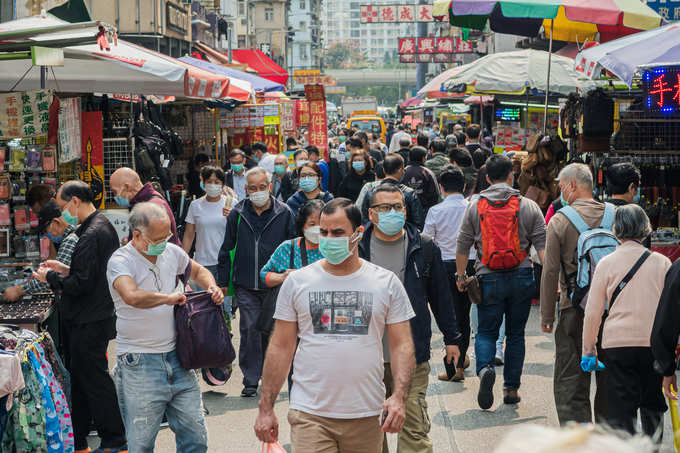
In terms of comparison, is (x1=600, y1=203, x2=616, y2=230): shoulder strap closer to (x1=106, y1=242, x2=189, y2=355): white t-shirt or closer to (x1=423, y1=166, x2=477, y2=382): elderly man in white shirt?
(x1=423, y1=166, x2=477, y2=382): elderly man in white shirt

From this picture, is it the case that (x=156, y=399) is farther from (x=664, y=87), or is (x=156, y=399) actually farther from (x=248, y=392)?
(x=664, y=87)

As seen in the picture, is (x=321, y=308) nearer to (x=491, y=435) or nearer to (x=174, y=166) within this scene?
(x=491, y=435)

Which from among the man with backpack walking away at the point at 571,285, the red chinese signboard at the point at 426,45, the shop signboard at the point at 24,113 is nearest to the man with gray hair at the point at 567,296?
the man with backpack walking away at the point at 571,285

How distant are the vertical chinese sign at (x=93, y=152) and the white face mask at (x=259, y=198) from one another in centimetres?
273

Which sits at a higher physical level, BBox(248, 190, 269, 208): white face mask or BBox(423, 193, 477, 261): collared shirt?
BBox(248, 190, 269, 208): white face mask

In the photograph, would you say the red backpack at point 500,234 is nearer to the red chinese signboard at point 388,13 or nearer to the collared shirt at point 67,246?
the collared shirt at point 67,246

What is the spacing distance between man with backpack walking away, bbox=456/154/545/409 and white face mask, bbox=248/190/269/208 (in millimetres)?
1740

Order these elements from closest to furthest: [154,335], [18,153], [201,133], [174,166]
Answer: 1. [154,335]
2. [18,153]
3. [174,166]
4. [201,133]

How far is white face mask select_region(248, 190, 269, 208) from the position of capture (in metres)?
7.88

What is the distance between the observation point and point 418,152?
11516 mm

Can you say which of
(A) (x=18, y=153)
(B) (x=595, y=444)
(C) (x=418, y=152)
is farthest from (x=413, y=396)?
(C) (x=418, y=152)

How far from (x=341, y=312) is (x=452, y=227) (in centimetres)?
453

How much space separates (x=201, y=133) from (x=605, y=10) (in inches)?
369

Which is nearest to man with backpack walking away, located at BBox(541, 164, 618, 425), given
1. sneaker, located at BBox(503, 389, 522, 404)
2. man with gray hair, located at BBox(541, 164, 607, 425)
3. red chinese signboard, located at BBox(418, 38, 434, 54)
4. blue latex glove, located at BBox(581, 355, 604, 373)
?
man with gray hair, located at BBox(541, 164, 607, 425)
